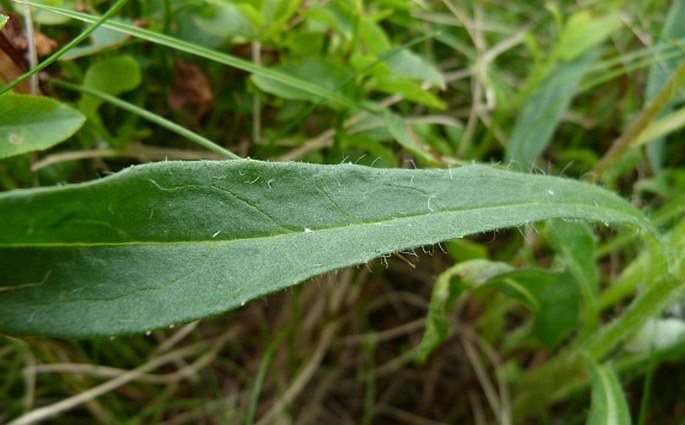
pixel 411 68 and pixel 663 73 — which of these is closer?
pixel 411 68

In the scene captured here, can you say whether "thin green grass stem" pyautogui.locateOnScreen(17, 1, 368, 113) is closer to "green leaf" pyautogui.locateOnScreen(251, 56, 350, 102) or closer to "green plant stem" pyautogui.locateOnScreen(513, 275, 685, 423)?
"green leaf" pyautogui.locateOnScreen(251, 56, 350, 102)

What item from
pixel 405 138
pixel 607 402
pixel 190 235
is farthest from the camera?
pixel 405 138

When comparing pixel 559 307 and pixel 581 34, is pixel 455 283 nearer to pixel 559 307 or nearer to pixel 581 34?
pixel 559 307

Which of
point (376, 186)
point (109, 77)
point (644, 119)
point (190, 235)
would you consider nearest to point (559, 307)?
point (644, 119)

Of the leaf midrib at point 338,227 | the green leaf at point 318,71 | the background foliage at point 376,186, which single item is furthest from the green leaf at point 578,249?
the green leaf at point 318,71

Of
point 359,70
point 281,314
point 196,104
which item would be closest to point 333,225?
point 359,70

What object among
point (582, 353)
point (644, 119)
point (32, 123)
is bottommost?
point (582, 353)

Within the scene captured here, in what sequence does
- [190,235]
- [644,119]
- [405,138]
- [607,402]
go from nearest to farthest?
[190,235] < [607,402] < [405,138] < [644,119]
